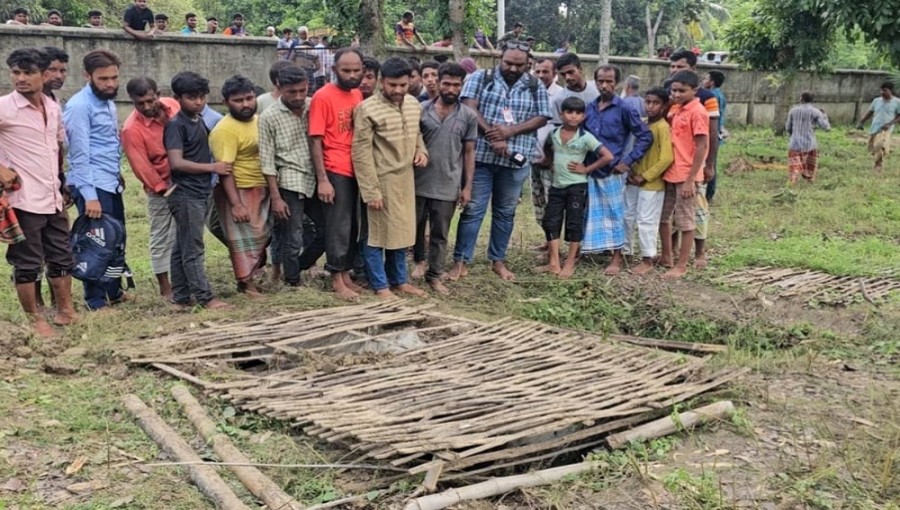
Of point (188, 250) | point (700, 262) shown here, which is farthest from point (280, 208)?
point (700, 262)

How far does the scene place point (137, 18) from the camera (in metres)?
12.4

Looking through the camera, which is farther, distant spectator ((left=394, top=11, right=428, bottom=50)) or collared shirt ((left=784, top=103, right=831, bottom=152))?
distant spectator ((left=394, top=11, right=428, bottom=50))

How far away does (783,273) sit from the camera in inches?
277

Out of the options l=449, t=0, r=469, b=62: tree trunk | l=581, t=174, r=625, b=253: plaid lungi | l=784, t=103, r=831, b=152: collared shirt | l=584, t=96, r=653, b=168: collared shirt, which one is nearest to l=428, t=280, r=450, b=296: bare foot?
l=581, t=174, r=625, b=253: plaid lungi

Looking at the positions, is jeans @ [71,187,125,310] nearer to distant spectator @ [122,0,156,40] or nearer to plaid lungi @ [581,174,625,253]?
plaid lungi @ [581,174,625,253]

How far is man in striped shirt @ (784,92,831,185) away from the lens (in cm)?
1180

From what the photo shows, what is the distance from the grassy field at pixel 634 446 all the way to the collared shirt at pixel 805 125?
415 centimetres

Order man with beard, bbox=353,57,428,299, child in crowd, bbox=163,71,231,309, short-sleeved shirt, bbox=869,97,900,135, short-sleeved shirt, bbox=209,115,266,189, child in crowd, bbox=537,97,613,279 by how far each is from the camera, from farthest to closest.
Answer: short-sleeved shirt, bbox=869,97,900,135 < child in crowd, bbox=537,97,613,279 < man with beard, bbox=353,57,428,299 < short-sleeved shirt, bbox=209,115,266,189 < child in crowd, bbox=163,71,231,309

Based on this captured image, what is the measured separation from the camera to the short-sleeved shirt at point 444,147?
19.7 ft

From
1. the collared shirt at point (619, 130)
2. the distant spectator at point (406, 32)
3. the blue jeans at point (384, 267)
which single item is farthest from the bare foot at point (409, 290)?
the distant spectator at point (406, 32)

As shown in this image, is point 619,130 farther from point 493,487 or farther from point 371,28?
point 371,28

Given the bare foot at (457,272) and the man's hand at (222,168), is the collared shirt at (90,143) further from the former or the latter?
the bare foot at (457,272)

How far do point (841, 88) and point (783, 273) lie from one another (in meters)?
17.5

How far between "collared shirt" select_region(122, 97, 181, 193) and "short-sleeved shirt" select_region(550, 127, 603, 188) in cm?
301
